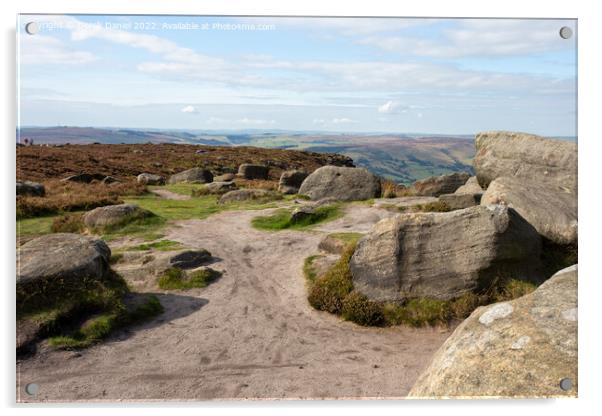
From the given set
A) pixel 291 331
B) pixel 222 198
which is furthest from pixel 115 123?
pixel 222 198

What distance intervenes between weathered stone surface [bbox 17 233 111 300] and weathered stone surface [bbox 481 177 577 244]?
12319 millimetres

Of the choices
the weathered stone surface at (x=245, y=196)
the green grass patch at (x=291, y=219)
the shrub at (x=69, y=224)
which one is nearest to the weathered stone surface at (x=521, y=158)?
the green grass patch at (x=291, y=219)

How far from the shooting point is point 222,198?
28.5 m

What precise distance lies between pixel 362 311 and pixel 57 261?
7510mm

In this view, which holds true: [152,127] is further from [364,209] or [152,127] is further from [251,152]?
[251,152]

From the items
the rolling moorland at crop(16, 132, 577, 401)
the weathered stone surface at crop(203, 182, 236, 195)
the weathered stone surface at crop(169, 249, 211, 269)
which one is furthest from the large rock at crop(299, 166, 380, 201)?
the weathered stone surface at crop(169, 249, 211, 269)

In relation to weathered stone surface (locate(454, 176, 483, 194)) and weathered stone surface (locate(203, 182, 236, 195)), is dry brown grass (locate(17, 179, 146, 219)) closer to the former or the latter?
weathered stone surface (locate(203, 182, 236, 195))

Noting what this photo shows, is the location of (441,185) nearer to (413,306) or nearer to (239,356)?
(413,306)

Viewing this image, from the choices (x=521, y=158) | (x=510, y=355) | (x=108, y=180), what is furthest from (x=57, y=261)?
(x=108, y=180)

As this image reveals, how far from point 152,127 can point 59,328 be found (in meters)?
4.91

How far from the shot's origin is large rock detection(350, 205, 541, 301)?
43.2 ft

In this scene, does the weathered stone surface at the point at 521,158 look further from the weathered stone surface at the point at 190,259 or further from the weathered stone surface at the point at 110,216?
the weathered stone surface at the point at 110,216

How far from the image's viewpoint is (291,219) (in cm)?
2192

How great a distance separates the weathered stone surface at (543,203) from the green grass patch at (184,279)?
950 cm
